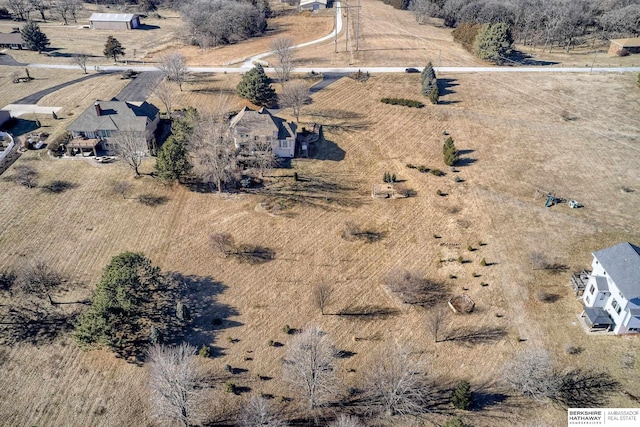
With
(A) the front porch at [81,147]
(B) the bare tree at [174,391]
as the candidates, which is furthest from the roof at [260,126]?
(B) the bare tree at [174,391]

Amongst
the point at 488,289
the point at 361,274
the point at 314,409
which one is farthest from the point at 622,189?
the point at 314,409

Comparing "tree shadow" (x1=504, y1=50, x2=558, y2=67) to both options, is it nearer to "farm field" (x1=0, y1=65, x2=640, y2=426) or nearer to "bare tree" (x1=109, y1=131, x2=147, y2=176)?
"farm field" (x1=0, y1=65, x2=640, y2=426)

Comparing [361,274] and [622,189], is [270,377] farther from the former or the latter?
[622,189]

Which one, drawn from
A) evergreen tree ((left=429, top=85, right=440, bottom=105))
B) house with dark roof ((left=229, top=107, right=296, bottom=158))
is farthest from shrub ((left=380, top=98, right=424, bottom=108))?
house with dark roof ((left=229, top=107, right=296, bottom=158))

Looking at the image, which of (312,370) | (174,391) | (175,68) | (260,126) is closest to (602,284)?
(312,370)

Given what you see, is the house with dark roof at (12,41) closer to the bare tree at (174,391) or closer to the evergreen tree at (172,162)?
the evergreen tree at (172,162)

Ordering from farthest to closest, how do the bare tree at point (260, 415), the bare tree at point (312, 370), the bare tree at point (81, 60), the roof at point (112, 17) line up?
the roof at point (112, 17), the bare tree at point (81, 60), the bare tree at point (312, 370), the bare tree at point (260, 415)

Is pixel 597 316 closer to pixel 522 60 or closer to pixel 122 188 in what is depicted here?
pixel 122 188
